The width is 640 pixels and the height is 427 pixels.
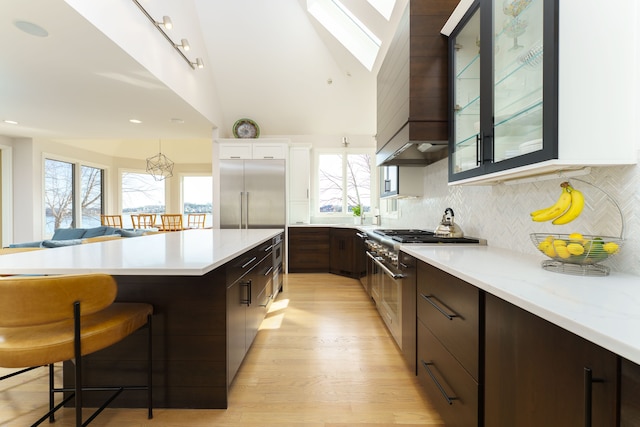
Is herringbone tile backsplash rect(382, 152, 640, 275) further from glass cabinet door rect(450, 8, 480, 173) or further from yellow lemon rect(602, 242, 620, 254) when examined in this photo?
glass cabinet door rect(450, 8, 480, 173)

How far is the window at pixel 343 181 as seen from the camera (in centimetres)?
590

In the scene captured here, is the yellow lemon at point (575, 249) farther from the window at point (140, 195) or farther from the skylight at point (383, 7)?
the window at point (140, 195)

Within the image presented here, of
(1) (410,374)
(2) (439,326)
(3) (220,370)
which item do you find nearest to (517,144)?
(2) (439,326)

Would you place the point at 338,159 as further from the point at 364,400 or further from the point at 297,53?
the point at 364,400

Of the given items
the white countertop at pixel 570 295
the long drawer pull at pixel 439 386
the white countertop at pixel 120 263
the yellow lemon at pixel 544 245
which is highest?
the yellow lemon at pixel 544 245

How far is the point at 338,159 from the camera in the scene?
5.94 m

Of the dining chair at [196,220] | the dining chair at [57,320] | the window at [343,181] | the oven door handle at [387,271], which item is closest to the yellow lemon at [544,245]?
the oven door handle at [387,271]

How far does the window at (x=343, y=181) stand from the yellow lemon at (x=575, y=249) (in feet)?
15.8

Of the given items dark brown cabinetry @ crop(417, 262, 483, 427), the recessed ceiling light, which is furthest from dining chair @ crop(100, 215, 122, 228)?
dark brown cabinetry @ crop(417, 262, 483, 427)

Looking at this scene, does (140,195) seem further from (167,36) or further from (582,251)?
(582,251)

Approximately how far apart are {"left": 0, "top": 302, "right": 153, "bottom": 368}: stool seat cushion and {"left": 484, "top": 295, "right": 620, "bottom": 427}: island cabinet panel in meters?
1.54

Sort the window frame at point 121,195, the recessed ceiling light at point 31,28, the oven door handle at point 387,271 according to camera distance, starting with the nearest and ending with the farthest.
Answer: the oven door handle at point 387,271, the recessed ceiling light at point 31,28, the window frame at point 121,195

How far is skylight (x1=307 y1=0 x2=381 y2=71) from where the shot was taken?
14.2ft

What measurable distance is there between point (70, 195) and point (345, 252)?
264 inches
